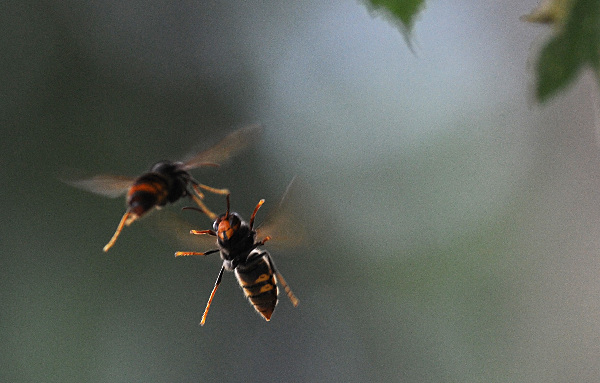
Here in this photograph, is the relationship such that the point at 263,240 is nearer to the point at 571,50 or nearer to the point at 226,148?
the point at 226,148

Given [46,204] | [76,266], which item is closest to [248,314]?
[76,266]

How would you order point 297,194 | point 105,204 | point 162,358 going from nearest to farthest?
1. point 297,194
2. point 105,204
3. point 162,358

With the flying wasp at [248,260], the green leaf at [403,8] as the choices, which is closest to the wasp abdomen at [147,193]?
the flying wasp at [248,260]

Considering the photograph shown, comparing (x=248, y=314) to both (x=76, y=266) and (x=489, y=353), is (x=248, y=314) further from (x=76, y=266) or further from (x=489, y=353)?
(x=489, y=353)

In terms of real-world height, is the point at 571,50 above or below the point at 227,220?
below

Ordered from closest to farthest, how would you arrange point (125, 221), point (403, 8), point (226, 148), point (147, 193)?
point (403, 8), point (125, 221), point (147, 193), point (226, 148)

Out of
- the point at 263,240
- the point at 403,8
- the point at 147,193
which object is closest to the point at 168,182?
the point at 147,193
